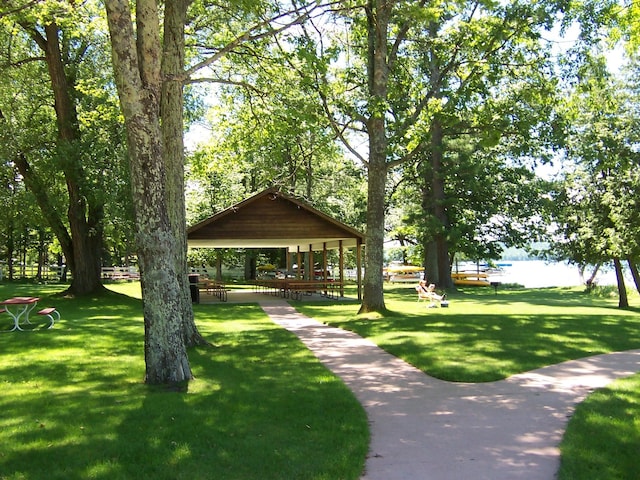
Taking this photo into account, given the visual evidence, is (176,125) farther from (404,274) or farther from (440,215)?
(404,274)

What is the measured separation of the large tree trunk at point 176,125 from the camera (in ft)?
33.7

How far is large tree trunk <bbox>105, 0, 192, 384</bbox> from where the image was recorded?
23.6 feet

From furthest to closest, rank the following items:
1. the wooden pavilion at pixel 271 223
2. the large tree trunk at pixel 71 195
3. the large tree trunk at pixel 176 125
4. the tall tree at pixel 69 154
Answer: the wooden pavilion at pixel 271 223 < the large tree trunk at pixel 71 195 < the tall tree at pixel 69 154 < the large tree trunk at pixel 176 125

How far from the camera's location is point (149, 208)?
23.6 feet

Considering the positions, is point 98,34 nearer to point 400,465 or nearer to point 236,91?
point 236,91

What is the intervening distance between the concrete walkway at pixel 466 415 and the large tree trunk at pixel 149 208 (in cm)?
239

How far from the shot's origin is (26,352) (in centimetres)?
1026

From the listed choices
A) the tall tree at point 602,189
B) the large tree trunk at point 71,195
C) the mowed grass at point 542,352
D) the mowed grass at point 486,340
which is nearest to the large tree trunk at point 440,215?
the tall tree at point 602,189

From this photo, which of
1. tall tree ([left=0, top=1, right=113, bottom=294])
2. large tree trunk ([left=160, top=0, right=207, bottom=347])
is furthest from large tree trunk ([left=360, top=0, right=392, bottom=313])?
tall tree ([left=0, top=1, right=113, bottom=294])

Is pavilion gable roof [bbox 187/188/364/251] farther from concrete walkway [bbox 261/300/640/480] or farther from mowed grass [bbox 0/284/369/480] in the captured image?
concrete walkway [bbox 261/300/640/480]

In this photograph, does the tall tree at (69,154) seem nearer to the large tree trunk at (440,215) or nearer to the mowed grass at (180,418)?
the mowed grass at (180,418)

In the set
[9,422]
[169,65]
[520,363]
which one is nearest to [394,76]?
[169,65]

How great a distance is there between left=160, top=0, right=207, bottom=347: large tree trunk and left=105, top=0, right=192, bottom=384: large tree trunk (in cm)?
290

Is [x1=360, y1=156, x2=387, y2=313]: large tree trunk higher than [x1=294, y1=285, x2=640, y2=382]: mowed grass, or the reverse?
[x1=360, y1=156, x2=387, y2=313]: large tree trunk
